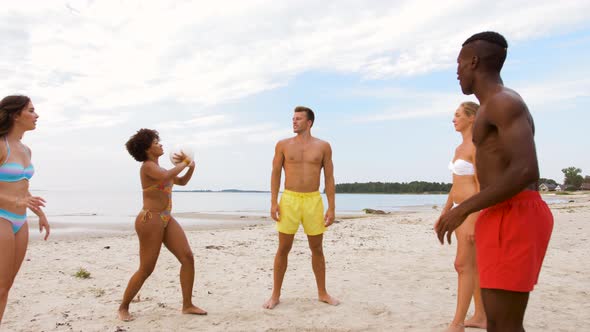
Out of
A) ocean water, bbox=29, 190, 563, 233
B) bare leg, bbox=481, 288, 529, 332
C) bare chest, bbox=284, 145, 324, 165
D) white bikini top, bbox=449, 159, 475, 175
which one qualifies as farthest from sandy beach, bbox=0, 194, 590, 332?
ocean water, bbox=29, 190, 563, 233

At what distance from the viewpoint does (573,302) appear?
5.93 meters

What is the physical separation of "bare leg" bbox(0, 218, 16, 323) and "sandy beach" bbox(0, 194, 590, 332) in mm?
1434

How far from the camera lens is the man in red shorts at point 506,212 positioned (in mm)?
2256

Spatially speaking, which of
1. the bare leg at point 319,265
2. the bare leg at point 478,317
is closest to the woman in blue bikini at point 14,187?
the bare leg at point 319,265

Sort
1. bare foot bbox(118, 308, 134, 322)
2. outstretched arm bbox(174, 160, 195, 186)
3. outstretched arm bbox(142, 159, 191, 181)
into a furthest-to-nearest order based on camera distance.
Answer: outstretched arm bbox(174, 160, 195, 186) < bare foot bbox(118, 308, 134, 322) < outstretched arm bbox(142, 159, 191, 181)

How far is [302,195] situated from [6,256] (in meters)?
3.40

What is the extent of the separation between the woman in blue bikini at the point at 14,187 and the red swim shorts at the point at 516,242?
3.39 meters

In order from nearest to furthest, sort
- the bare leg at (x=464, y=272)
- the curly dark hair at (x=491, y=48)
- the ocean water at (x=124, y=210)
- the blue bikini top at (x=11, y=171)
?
the curly dark hair at (x=491, y=48) → the blue bikini top at (x=11, y=171) → the bare leg at (x=464, y=272) → the ocean water at (x=124, y=210)

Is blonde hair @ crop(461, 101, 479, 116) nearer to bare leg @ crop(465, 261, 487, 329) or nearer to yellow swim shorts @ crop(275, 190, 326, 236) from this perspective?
bare leg @ crop(465, 261, 487, 329)

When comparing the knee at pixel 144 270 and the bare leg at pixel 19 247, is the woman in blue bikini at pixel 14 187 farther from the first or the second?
the knee at pixel 144 270

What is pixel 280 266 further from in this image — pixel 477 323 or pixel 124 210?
pixel 124 210

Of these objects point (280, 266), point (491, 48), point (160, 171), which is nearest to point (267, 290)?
point (280, 266)

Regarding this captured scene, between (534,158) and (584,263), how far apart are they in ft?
26.8

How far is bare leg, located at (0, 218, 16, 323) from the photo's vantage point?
364 centimetres
